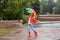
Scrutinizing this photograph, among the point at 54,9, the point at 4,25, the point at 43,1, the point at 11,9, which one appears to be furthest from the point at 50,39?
the point at 43,1

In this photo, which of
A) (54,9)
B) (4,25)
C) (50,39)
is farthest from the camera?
(54,9)

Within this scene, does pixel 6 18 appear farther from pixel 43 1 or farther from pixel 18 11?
pixel 43 1

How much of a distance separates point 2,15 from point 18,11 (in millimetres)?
2125

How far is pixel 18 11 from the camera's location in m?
27.6

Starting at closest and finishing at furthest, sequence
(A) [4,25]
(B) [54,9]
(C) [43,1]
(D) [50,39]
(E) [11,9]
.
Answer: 1. (D) [50,39]
2. (A) [4,25]
3. (E) [11,9]
4. (B) [54,9]
5. (C) [43,1]

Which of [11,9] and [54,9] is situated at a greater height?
[11,9]

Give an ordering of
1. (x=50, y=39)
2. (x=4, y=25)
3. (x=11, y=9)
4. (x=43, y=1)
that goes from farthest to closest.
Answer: (x=43, y=1) < (x=11, y=9) < (x=4, y=25) < (x=50, y=39)

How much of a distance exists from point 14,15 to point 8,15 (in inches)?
27.9

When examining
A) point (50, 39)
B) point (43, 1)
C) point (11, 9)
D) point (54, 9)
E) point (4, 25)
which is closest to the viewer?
point (50, 39)

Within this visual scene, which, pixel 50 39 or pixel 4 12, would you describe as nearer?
pixel 50 39

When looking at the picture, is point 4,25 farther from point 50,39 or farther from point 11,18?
point 50,39

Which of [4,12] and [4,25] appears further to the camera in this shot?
[4,12]

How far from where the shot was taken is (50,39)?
13648mm

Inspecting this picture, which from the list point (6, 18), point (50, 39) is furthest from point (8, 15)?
point (50, 39)
